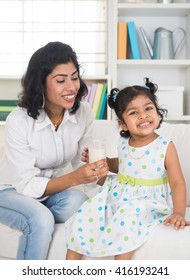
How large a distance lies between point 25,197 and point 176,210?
62cm

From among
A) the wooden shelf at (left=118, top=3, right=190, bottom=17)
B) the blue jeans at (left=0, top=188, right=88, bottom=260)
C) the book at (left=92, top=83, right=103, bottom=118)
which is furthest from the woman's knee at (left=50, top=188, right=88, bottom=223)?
the wooden shelf at (left=118, top=3, right=190, bottom=17)

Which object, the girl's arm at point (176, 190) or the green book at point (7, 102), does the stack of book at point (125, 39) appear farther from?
the girl's arm at point (176, 190)

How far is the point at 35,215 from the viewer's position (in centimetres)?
175

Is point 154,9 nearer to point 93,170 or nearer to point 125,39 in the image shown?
point 125,39

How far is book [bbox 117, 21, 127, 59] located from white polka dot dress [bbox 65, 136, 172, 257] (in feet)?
5.32

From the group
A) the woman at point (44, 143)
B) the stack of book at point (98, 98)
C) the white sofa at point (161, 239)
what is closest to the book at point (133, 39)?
the stack of book at point (98, 98)

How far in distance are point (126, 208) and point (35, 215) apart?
0.35 metres

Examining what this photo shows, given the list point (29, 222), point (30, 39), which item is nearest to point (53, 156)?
point (29, 222)

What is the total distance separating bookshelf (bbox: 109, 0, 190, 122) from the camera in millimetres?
3373

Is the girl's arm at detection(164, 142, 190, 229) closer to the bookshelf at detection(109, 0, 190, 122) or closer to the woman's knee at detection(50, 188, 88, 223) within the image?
the woman's knee at detection(50, 188, 88, 223)
